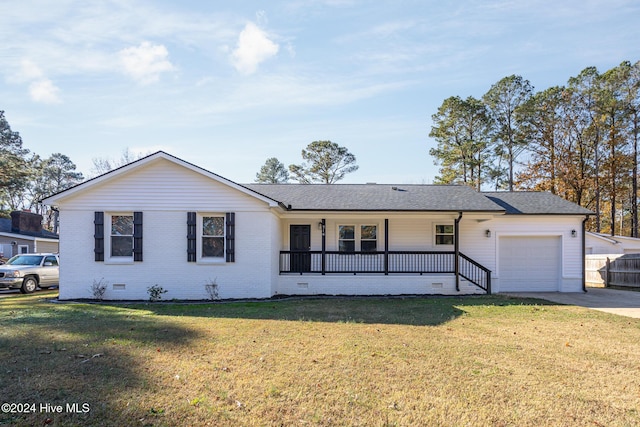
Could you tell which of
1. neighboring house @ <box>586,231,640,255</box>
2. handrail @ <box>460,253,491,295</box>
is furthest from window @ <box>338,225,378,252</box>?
neighboring house @ <box>586,231,640,255</box>

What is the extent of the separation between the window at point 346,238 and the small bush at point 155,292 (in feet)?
21.2

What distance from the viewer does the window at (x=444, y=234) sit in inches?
570

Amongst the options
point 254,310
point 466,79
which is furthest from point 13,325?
point 466,79

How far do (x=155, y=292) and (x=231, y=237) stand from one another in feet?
9.44

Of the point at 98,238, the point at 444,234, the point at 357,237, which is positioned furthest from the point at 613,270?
the point at 98,238

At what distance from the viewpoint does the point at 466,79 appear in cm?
1312

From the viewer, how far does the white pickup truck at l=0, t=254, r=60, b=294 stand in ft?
48.1

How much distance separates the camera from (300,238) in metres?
14.4

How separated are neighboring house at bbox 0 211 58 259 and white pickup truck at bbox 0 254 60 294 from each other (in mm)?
10675

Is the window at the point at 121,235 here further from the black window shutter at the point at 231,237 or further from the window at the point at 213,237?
the black window shutter at the point at 231,237

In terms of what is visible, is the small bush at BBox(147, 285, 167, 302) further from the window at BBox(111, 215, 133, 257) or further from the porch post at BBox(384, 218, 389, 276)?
the porch post at BBox(384, 218, 389, 276)

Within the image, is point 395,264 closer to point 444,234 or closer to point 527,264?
point 444,234

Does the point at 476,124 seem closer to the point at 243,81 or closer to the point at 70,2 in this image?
the point at 243,81

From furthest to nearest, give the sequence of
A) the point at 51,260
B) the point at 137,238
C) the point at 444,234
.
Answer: the point at 51,260, the point at 444,234, the point at 137,238
